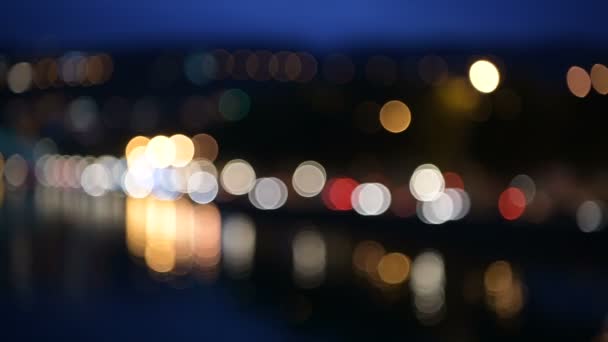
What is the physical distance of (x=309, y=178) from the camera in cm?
5131

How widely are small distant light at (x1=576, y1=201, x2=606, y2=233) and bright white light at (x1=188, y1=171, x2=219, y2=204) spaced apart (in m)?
13.2

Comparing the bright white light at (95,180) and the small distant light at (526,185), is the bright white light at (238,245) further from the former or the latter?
the bright white light at (95,180)

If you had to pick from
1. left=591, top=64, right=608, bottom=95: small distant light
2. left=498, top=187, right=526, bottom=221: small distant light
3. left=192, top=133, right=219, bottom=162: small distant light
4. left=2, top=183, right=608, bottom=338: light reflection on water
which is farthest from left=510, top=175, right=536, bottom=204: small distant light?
left=192, top=133, right=219, bottom=162: small distant light

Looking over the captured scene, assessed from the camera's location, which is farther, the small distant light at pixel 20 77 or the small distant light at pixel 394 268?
the small distant light at pixel 20 77

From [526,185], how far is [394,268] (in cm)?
2347

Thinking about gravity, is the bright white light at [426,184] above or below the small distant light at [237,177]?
below

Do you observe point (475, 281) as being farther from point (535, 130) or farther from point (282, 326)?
point (535, 130)

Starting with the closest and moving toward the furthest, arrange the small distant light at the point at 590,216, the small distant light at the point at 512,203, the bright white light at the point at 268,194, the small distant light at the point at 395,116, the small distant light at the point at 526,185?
the small distant light at the point at 590,216 < the small distant light at the point at 512,203 < the small distant light at the point at 526,185 < the bright white light at the point at 268,194 < the small distant light at the point at 395,116

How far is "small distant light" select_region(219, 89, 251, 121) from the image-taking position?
241ft

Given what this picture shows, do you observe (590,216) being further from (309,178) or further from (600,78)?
(309,178)

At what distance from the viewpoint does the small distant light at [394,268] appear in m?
17.6

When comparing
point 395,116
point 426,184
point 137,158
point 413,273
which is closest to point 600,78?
point 426,184

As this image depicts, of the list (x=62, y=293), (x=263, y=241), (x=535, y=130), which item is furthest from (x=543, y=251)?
(x=535, y=130)

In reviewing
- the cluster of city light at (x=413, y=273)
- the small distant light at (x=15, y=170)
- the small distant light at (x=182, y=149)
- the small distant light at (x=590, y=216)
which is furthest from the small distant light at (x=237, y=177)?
the cluster of city light at (x=413, y=273)
